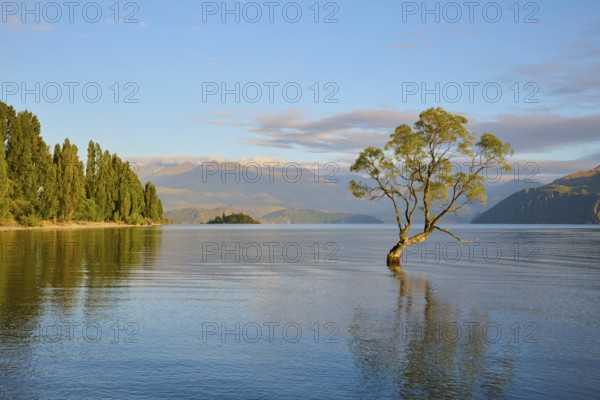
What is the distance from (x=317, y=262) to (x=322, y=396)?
→ 5094 cm

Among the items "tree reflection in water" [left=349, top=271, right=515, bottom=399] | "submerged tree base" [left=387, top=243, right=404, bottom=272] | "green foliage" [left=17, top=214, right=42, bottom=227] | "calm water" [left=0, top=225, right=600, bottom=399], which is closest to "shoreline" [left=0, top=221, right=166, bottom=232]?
"green foliage" [left=17, top=214, right=42, bottom=227]

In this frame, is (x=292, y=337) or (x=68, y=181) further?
(x=68, y=181)

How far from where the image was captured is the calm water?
16688mm

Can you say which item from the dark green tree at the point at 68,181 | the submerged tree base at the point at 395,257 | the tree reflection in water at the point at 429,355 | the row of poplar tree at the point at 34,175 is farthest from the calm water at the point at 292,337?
the dark green tree at the point at 68,181

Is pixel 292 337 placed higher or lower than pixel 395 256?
lower

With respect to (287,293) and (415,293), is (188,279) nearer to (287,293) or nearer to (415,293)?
(287,293)

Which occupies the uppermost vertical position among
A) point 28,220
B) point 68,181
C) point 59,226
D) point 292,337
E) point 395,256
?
point 68,181

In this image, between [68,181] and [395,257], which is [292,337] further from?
[68,181]

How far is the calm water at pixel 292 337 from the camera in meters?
16.7

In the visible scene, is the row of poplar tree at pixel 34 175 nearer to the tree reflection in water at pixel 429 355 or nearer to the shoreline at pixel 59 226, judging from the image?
the shoreline at pixel 59 226

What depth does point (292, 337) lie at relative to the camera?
76.9 feet

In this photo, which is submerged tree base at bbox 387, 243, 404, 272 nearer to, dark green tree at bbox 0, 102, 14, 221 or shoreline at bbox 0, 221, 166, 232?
dark green tree at bbox 0, 102, 14, 221

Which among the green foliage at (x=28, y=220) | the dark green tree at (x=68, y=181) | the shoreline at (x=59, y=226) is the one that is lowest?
the shoreline at (x=59, y=226)

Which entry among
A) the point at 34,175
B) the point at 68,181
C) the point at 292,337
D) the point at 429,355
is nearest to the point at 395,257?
the point at 292,337
